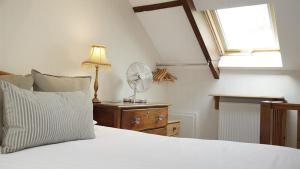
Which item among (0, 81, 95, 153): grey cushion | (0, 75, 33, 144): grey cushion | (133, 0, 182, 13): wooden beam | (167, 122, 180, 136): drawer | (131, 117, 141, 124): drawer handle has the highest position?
(133, 0, 182, 13): wooden beam

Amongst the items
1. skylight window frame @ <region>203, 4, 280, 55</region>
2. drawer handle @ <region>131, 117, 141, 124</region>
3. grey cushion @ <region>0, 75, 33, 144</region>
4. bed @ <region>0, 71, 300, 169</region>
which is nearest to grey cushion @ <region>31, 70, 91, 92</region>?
grey cushion @ <region>0, 75, 33, 144</region>

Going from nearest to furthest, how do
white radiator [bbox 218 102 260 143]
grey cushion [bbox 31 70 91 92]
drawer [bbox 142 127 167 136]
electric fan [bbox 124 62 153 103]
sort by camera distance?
grey cushion [bbox 31 70 91 92] < drawer [bbox 142 127 167 136] < electric fan [bbox 124 62 153 103] < white radiator [bbox 218 102 260 143]

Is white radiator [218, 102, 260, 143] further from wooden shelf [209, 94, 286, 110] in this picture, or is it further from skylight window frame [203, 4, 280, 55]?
skylight window frame [203, 4, 280, 55]

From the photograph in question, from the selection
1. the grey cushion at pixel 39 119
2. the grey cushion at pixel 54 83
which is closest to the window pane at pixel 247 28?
the grey cushion at pixel 54 83

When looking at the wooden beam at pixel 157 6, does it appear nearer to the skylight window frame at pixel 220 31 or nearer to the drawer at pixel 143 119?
the skylight window frame at pixel 220 31

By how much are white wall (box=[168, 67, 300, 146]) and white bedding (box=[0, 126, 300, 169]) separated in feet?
6.38

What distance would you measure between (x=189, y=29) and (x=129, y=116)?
54.6 inches

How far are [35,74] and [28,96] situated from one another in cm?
36

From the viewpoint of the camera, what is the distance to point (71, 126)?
4.82 feet

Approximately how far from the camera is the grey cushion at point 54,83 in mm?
1668

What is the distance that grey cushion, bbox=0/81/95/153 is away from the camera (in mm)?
1246

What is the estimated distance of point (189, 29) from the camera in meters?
3.26

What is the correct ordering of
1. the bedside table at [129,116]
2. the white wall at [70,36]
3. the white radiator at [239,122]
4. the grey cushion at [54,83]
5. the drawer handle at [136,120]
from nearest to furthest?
the grey cushion at [54,83] → the white wall at [70,36] → the bedside table at [129,116] → the drawer handle at [136,120] → the white radiator at [239,122]

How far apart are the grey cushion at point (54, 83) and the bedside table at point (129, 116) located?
0.53 metres
